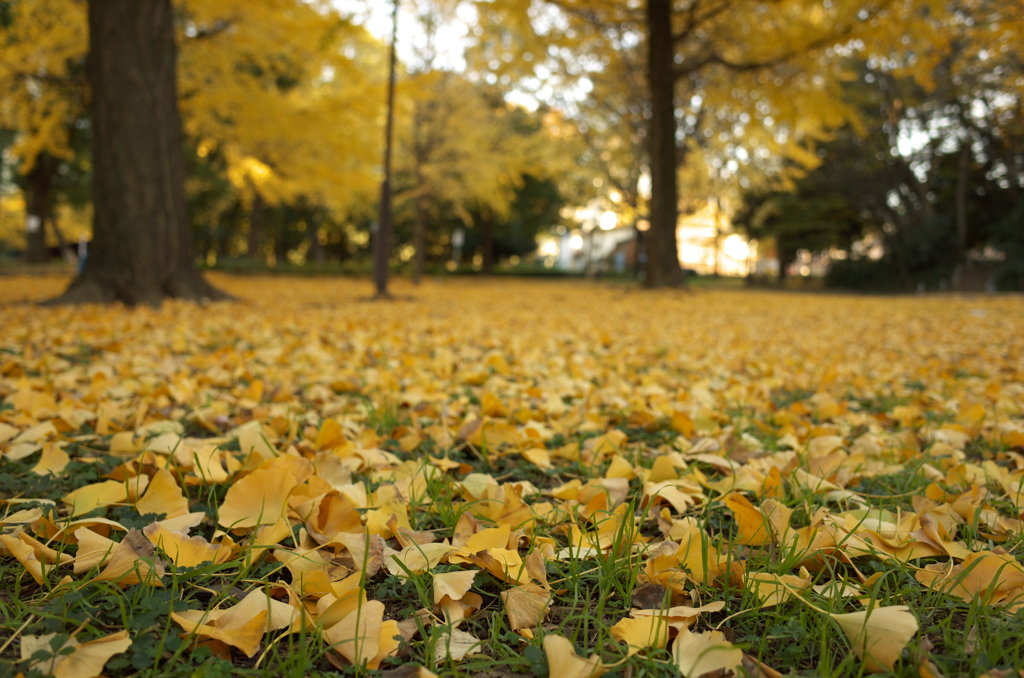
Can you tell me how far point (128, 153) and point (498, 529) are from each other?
6421 mm

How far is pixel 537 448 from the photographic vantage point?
168 centimetres

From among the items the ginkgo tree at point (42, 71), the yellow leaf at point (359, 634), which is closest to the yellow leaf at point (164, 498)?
the yellow leaf at point (359, 634)

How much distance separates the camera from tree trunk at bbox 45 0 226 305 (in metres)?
5.77

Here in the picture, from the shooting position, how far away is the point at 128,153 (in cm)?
583

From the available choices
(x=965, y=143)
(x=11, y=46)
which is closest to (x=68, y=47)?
(x=11, y=46)

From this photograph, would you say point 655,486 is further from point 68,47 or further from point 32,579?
point 68,47

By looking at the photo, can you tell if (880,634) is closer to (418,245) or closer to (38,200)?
(418,245)

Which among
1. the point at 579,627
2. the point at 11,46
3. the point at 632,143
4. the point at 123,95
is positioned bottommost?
the point at 579,627

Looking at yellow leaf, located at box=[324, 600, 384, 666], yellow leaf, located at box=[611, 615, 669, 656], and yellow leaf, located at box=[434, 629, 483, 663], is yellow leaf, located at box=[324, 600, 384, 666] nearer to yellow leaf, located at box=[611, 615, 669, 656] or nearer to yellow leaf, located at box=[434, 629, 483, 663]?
yellow leaf, located at box=[434, 629, 483, 663]

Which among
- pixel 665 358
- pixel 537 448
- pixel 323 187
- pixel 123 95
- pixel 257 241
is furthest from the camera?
pixel 257 241

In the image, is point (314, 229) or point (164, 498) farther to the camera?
point (314, 229)

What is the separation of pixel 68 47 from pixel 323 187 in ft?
17.6

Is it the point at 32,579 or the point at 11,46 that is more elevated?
the point at 11,46

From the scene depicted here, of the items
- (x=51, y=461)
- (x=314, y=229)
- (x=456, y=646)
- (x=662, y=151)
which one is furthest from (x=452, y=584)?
(x=314, y=229)
